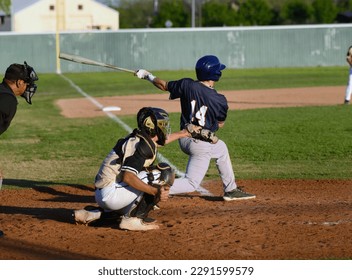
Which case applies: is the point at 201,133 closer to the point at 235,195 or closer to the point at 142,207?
the point at 235,195

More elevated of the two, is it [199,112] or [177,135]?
[199,112]

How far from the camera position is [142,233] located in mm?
8188

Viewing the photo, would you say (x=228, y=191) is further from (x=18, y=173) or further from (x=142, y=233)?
(x=18, y=173)

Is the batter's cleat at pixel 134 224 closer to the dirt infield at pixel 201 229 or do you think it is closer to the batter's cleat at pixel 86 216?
the dirt infield at pixel 201 229

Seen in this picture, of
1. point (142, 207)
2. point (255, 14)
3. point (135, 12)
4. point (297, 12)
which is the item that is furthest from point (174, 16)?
point (142, 207)

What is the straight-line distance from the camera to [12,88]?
8.13 metres

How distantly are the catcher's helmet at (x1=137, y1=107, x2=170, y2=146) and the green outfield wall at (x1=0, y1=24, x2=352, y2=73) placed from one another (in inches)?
1437

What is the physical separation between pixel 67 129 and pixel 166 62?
2662 cm

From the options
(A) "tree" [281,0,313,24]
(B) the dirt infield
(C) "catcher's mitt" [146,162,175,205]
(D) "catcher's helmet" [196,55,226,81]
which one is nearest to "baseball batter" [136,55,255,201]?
(D) "catcher's helmet" [196,55,226,81]

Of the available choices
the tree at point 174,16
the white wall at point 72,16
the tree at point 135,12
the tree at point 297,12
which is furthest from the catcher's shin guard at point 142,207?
the tree at point 135,12

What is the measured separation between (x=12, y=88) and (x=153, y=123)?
4.48 feet

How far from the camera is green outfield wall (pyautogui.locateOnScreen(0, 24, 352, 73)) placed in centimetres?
4434

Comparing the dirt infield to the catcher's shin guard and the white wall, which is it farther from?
the white wall

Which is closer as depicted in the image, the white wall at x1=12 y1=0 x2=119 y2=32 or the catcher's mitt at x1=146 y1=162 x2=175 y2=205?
the catcher's mitt at x1=146 y1=162 x2=175 y2=205
